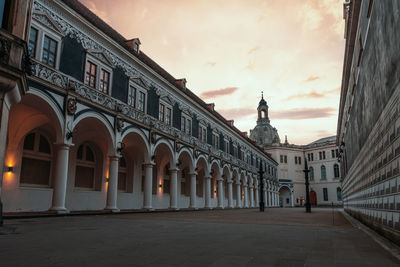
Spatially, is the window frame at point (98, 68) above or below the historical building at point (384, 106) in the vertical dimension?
above

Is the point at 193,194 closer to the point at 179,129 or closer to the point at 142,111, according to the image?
the point at 179,129

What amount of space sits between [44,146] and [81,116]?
4391 mm

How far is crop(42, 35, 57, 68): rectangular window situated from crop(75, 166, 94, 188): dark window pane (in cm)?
836

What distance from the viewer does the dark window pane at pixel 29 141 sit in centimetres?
1803

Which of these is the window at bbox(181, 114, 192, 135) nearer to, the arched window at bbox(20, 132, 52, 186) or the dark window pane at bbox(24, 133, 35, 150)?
the arched window at bbox(20, 132, 52, 186)

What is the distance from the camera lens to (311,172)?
261 ft

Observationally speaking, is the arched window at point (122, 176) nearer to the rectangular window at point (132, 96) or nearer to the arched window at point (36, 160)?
the rectangular window at point (132, 96)

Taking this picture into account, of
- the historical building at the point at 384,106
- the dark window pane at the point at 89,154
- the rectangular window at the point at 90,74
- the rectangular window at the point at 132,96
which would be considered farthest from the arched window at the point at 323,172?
the historical building at the point at 384,106

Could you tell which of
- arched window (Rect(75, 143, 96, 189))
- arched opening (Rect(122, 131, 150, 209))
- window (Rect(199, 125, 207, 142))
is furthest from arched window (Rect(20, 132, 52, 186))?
window (Rect(199, 125, 207, 142))

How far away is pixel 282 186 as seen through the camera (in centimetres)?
7625

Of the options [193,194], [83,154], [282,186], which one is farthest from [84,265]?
[282,186]

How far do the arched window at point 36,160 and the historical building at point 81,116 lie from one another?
0.19 feet

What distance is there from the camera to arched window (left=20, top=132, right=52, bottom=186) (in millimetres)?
17798

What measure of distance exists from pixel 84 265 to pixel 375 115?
27.6ft
